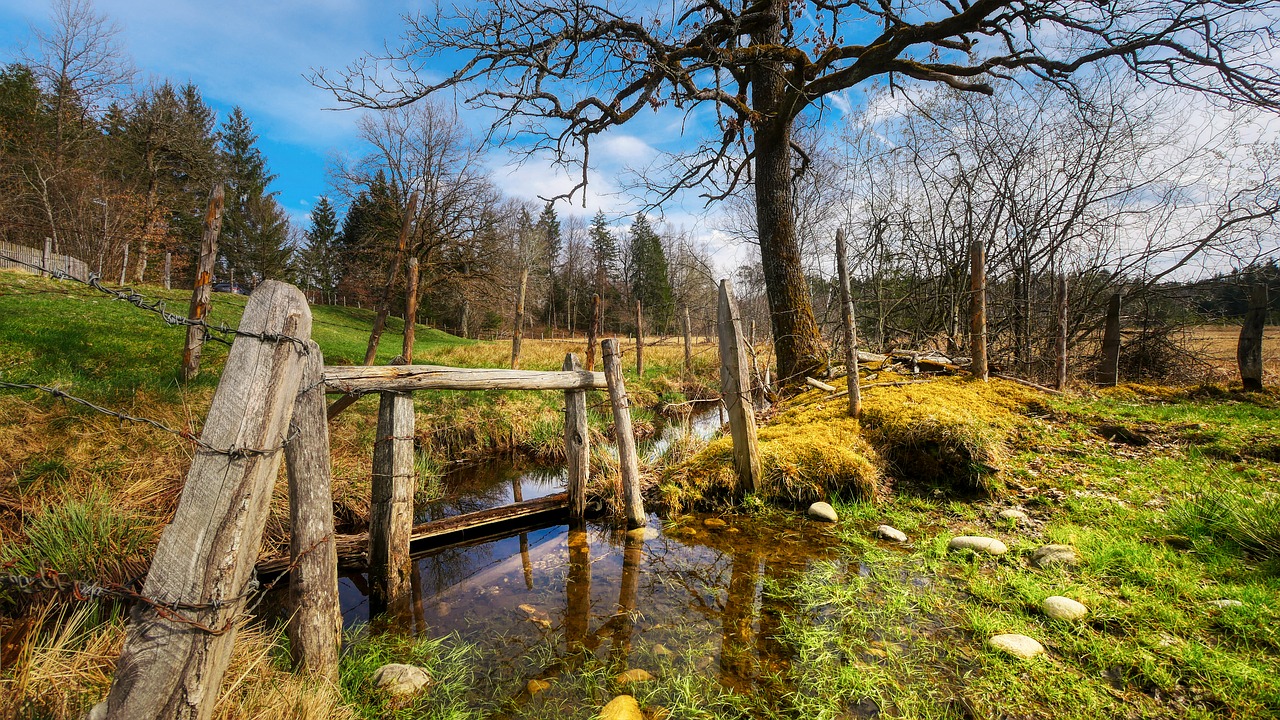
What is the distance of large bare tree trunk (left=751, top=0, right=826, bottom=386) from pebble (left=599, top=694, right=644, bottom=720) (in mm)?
5825

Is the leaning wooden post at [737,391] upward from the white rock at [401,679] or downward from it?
upward

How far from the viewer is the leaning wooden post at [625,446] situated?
5012mm

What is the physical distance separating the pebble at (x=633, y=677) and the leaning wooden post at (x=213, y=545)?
6.02 feet

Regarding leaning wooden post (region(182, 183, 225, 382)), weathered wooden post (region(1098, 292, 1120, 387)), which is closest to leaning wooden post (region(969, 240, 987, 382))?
weathered wooden post (region(1098, 292, 1120, 387))

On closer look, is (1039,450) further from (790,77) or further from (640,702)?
(790,77)

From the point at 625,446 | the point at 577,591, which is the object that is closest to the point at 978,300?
the point at 625,446

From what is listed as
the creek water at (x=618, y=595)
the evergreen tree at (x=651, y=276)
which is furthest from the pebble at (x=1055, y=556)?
the evergreen tree at (x=651, y=276)

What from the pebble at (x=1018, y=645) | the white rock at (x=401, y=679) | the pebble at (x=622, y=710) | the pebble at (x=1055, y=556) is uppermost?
the pebble at (x=1055, y=556)

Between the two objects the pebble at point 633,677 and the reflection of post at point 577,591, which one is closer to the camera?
the pebble at point 633,677

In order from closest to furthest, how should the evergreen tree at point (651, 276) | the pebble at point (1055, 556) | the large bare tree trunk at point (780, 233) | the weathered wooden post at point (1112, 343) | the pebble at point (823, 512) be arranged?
the pebble at point (1055, 556) < the pebble at point (823, 512) < the large bare tree trunk at point (780, 233) < the weathered wooden post at point (1112, 343) < the evergreen tree at point (651, 276)

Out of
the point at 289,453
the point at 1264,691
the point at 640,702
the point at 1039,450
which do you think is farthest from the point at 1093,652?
the point at 289,453

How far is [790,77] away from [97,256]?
32.5 meters

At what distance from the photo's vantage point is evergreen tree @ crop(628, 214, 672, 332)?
145 ft

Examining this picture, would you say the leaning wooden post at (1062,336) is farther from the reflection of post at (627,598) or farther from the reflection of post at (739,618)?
the reflection of post at (627,598)
